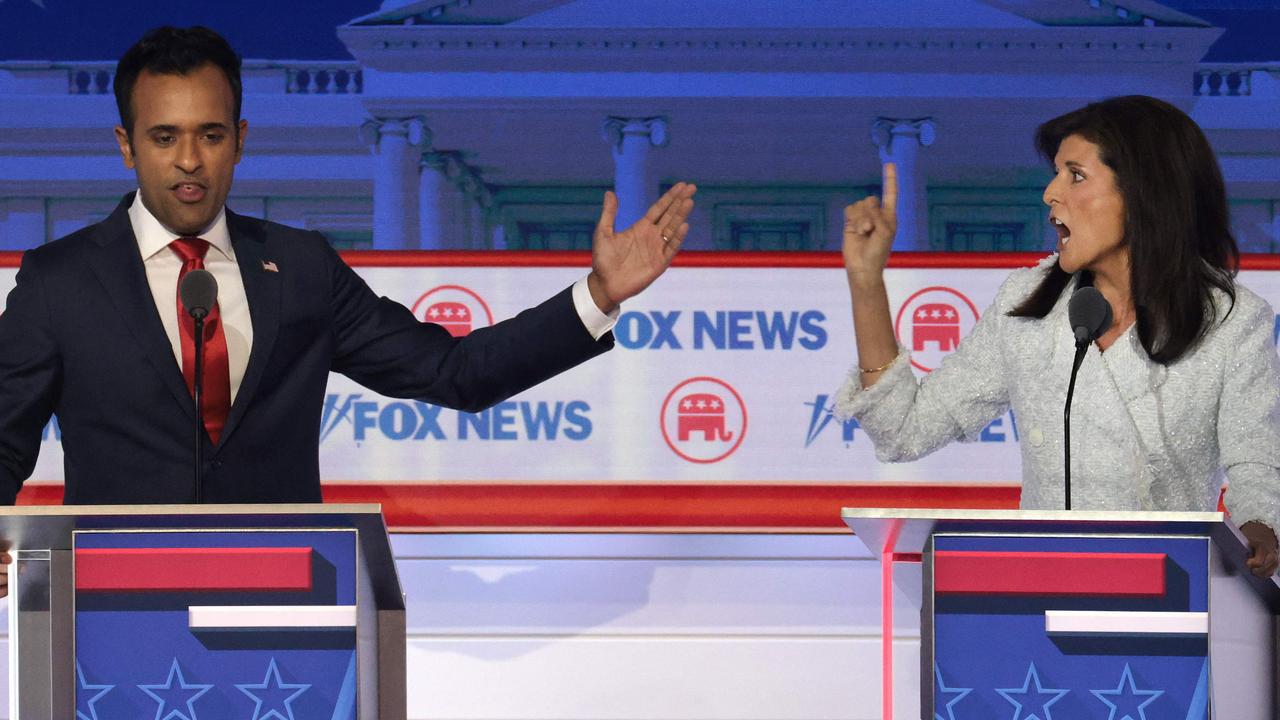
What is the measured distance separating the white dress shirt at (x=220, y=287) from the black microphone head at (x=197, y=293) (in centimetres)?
30

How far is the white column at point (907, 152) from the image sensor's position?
3.84m

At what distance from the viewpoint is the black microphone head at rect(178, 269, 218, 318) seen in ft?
5.91

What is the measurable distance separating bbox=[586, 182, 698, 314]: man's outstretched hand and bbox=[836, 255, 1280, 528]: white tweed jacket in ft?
1.22

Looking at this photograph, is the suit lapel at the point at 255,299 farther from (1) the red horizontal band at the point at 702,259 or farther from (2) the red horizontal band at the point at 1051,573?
(1) the red horizontal band at the point at 702,259

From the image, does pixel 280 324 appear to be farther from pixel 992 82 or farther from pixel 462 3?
pixel 992 82

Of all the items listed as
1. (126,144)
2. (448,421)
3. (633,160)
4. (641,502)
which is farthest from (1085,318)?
(633,160)

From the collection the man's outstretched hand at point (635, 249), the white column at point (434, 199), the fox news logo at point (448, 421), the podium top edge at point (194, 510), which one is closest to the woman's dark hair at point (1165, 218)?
the man's outstretched hand at point (635, 249)

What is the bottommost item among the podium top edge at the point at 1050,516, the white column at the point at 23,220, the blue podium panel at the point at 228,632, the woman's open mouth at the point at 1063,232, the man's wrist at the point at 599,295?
the blue podium panel at the point at 228,632

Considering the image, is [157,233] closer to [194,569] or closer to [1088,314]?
[194,569]

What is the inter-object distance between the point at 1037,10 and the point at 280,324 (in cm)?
256

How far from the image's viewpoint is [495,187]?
3.89 meters

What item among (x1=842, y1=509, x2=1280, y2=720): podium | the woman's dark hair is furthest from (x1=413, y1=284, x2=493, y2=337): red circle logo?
(x1=842, y1=509, x2=1280, y2=720): podium

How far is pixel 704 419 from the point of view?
11.5 ft

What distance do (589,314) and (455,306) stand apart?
1399 millimetres
